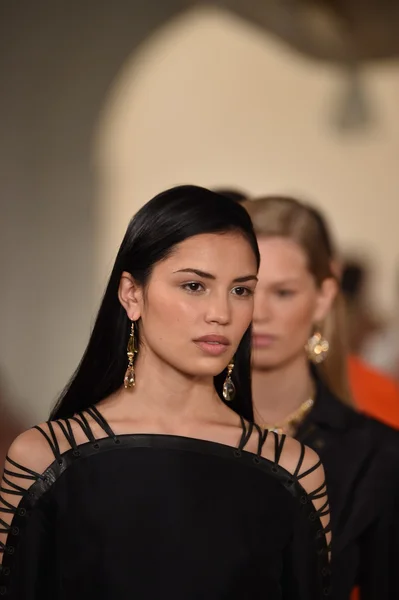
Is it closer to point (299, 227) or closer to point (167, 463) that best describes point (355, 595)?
point (299, 227)

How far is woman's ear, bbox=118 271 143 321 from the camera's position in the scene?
6.92 ft

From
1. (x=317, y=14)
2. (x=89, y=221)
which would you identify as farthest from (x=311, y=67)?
(x=89, y=221)

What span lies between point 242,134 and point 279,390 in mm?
5200

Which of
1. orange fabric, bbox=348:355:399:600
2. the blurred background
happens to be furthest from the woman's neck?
the blurred background

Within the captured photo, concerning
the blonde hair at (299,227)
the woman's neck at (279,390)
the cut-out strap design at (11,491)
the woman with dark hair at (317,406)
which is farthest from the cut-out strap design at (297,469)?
the blonde hair at (299,227)

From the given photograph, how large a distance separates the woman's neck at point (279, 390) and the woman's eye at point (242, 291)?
818 mm

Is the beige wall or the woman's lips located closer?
the woman's lips

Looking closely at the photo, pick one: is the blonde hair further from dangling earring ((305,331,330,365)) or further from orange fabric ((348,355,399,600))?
orange fabric ((348,355,399,600))

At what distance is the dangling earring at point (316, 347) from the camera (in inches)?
120

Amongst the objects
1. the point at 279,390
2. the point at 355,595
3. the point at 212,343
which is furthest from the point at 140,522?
Result: the point at 355,595

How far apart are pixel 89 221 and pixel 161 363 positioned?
5481 mm

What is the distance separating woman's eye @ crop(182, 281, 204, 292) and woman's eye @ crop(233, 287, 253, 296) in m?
0.06

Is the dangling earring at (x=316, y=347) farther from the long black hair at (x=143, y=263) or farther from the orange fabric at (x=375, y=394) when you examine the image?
the orange fabric at (x=375, y=394)

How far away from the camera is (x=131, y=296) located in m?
2.12
